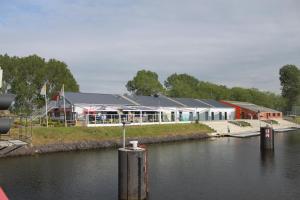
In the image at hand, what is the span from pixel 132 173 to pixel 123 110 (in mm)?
45011

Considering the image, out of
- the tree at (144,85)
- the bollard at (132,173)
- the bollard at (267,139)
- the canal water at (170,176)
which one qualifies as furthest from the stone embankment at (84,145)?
the tree at (144,85)

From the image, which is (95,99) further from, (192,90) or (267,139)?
(192,90)

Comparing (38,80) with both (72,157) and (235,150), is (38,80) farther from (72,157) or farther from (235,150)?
(235,150)

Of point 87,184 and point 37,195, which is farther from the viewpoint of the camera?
point 87,184

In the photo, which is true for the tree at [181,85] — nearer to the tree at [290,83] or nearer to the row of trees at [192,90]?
the row of trees at [192,90]

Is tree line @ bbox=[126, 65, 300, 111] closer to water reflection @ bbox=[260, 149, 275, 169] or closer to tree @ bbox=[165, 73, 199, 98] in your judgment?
tree @ bbox=[165, 73, 199, 98]

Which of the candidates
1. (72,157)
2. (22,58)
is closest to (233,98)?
(22,58)

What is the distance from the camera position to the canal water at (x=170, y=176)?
23359 mm

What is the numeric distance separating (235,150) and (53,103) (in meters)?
34.8

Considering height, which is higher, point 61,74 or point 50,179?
point 61,74

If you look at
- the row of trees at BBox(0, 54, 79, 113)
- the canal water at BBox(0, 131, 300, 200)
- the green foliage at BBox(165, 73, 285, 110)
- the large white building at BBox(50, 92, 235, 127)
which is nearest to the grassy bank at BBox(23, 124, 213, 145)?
the large white building at BBox(50, 92, 235, 127)

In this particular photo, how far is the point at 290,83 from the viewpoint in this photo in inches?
5861

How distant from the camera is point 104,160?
123 feet

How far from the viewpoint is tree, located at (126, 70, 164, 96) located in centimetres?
10997
